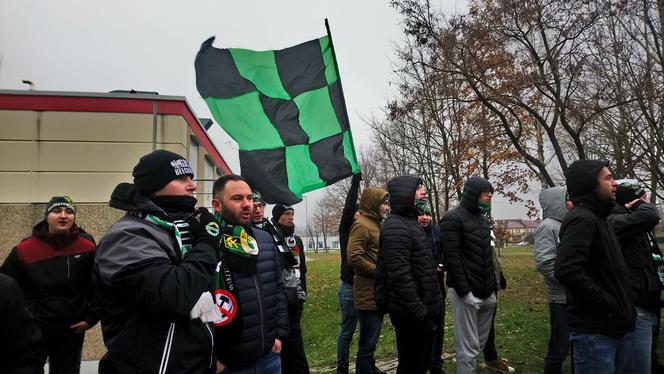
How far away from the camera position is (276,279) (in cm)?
346

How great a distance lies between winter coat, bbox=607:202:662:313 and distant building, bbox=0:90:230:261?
6.19 metres

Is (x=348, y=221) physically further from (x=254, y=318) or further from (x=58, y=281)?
(x=58, y=281)

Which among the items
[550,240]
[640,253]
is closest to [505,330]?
[550,240]

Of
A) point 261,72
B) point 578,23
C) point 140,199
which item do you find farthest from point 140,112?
point 578,23

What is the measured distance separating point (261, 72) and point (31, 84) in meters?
5.50

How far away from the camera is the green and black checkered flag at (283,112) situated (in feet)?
15.4

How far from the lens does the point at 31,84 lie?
27.4ft

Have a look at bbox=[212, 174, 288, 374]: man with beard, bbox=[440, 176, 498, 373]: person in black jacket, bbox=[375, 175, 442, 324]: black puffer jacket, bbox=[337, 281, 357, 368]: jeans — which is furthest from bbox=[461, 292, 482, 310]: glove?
bbox=[212, 174, 288, 374]: man with beard

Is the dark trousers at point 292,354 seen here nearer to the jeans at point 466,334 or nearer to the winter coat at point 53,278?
the jeans at point 466,334

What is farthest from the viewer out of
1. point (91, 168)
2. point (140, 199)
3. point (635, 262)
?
point (91, 168)

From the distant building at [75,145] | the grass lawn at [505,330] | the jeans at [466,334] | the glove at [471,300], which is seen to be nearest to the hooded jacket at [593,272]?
the glove at [471,300]

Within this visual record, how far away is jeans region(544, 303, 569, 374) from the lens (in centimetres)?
499

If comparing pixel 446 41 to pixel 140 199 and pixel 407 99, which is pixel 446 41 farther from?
pixel 140 199

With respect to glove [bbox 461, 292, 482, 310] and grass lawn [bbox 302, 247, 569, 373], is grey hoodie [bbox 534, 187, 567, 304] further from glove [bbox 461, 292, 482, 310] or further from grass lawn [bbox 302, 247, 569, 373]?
grass lawn [bbox 302, 247, 569, 373]
